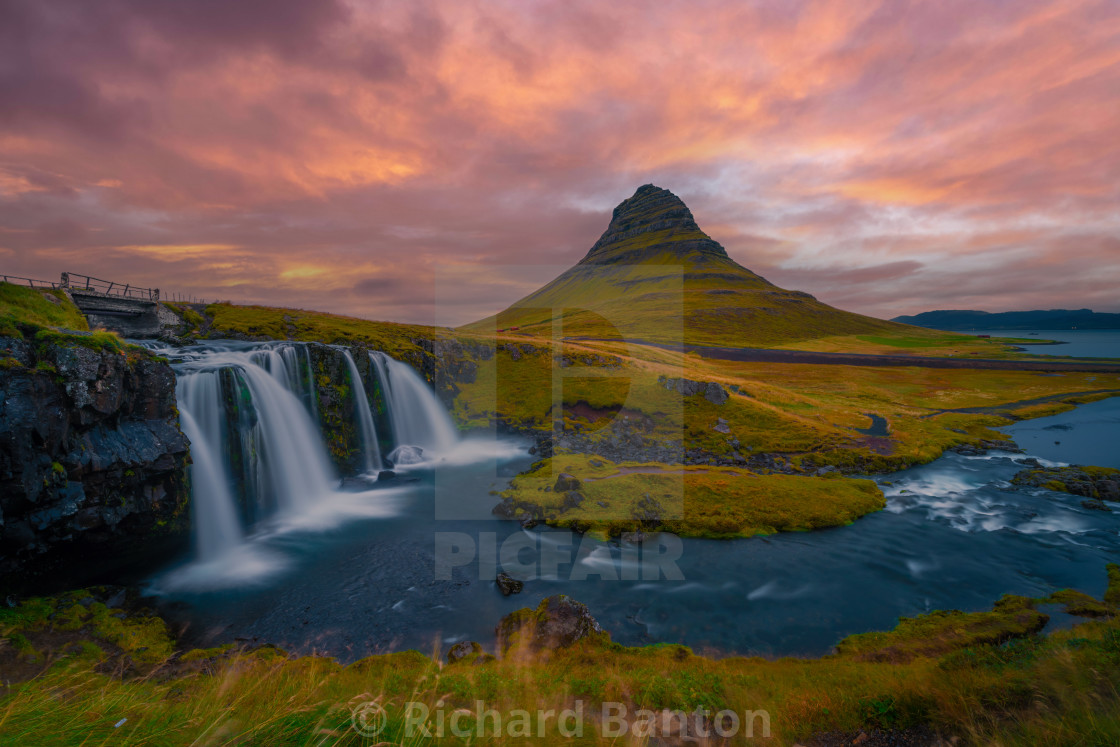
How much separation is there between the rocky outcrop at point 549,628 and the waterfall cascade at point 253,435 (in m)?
15.7

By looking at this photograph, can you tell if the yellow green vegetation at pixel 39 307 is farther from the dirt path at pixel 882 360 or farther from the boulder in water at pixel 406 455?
the dirt path at pixel 882 360

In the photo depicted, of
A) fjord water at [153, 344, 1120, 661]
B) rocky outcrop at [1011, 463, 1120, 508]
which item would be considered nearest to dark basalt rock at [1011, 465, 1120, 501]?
rocky outcrop at [1011, 463, 1120, 508]

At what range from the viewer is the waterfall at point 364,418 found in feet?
113

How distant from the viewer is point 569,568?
1925 cm

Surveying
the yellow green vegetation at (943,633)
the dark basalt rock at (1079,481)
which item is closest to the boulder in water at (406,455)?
the yellow green vegetation at (943,633)

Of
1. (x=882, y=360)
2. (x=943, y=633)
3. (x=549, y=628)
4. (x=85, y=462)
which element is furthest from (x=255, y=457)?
(x=882, y=360)

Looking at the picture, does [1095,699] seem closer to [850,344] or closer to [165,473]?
[165,473]

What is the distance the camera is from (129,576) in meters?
17.8

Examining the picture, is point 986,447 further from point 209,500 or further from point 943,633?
point 209,500

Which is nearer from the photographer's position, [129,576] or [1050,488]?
[129,576]

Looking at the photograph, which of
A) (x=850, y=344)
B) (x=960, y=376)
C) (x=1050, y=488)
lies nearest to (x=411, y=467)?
(x=1050, y=488)

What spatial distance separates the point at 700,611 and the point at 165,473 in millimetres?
24485

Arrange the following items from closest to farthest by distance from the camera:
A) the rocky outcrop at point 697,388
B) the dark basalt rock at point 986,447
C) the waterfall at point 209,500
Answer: the waterfall at point 209,500 < the dark basalt rock at point 986,447 < the rocky outcrop at point 697,388

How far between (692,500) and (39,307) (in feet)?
125
